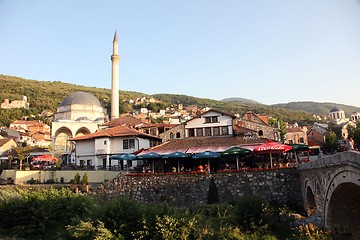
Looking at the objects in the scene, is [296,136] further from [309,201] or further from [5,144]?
[5,144]

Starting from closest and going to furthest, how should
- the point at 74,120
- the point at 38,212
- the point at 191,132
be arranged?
the point at 38,212 → the point at 191,132 → the point at 74,120

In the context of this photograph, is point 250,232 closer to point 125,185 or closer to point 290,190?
point 290,190

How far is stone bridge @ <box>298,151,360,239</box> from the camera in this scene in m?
12.5

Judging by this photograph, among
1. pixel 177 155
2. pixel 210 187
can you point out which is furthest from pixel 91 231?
pixel 177 155

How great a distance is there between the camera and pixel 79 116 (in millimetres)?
51906

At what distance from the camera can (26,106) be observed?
4075 inches

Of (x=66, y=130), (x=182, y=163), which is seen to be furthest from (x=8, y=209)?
(x=66, y=130)

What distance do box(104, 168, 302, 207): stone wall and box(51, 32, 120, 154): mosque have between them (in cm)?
2720

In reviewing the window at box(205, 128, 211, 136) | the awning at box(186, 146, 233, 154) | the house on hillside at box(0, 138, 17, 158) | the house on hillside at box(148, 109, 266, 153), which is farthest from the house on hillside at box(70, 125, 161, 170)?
the house on hillside at box(0, 138, 17, 158)

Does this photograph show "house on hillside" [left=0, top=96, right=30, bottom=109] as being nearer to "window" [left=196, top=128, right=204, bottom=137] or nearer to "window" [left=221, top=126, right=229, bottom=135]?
"window" [left=196, top=128, right=204, bottom=137]

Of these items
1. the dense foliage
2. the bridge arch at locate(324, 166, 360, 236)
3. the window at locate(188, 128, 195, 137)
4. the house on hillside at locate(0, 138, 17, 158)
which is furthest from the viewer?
the house on hillside at locate(0, 138, 17, 158)

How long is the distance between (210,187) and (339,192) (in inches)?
426

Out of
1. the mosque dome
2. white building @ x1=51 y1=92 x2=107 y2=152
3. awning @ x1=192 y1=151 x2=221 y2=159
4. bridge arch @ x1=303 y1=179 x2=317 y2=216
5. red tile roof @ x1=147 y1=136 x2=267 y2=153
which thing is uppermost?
the mosque dome

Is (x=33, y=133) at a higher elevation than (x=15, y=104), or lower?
lower
